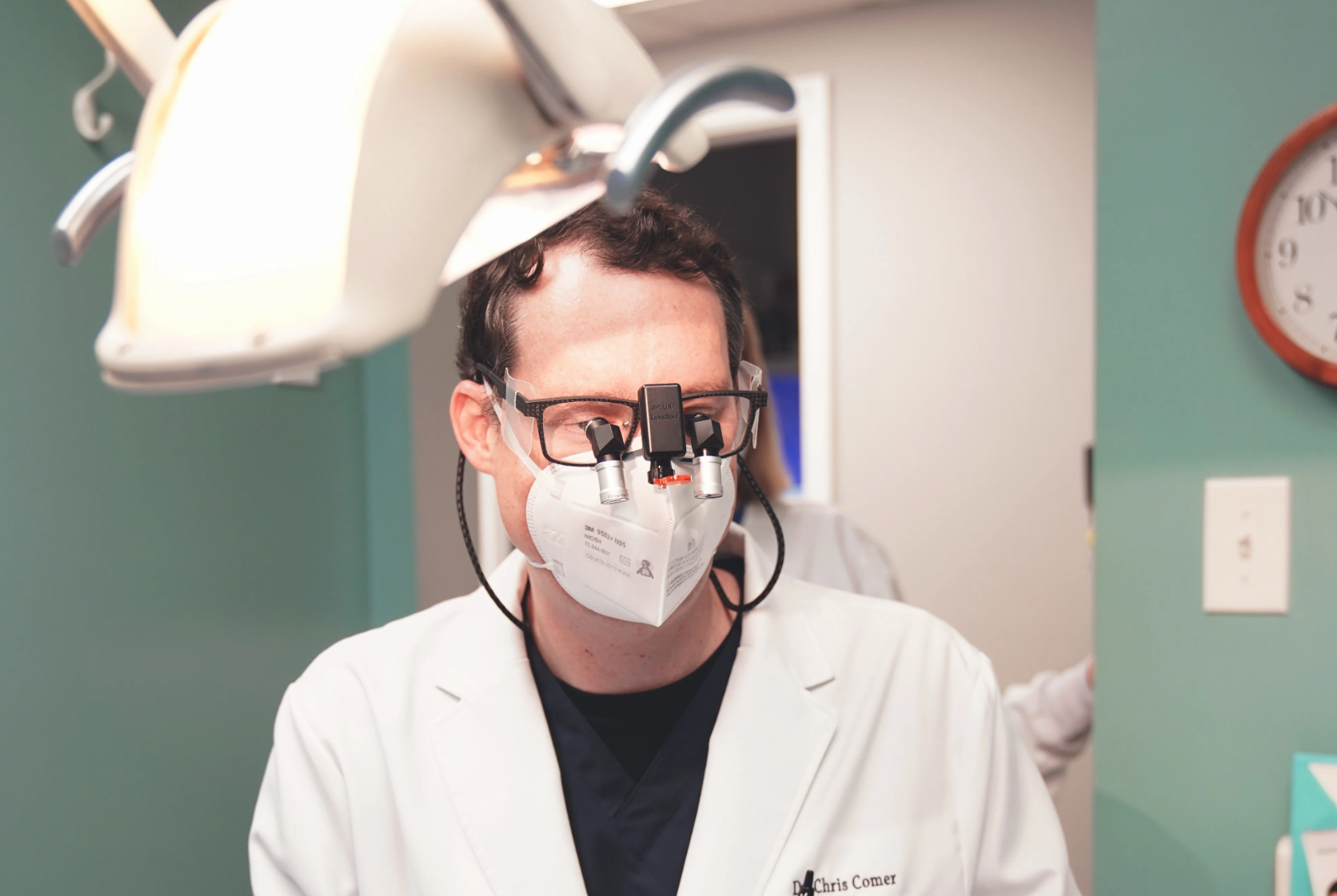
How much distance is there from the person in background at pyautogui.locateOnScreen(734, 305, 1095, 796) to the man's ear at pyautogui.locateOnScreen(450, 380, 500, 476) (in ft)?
2.58

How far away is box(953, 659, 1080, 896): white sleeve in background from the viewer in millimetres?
1116

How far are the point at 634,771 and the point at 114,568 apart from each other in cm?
96

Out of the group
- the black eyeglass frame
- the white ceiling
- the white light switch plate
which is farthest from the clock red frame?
the white ceiling

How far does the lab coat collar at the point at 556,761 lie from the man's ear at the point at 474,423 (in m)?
0.19

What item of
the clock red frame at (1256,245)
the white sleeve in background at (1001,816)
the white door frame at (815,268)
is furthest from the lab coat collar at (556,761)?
the white door frame at (815,268)

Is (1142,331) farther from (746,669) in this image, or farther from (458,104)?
(458,104)

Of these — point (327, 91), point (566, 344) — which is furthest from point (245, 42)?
point (566, 344)

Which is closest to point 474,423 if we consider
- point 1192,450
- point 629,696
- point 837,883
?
point 629,696

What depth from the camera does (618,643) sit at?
1130 millimetres

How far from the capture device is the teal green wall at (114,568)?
4.73 ft

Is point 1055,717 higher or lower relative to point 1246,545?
lower

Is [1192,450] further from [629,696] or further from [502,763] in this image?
[502,763]

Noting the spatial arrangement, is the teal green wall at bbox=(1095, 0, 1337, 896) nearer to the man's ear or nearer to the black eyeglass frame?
the black eyeglass frame

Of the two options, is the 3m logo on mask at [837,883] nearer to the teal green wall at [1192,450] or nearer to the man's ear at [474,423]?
the teal green wall at [1192,450]
